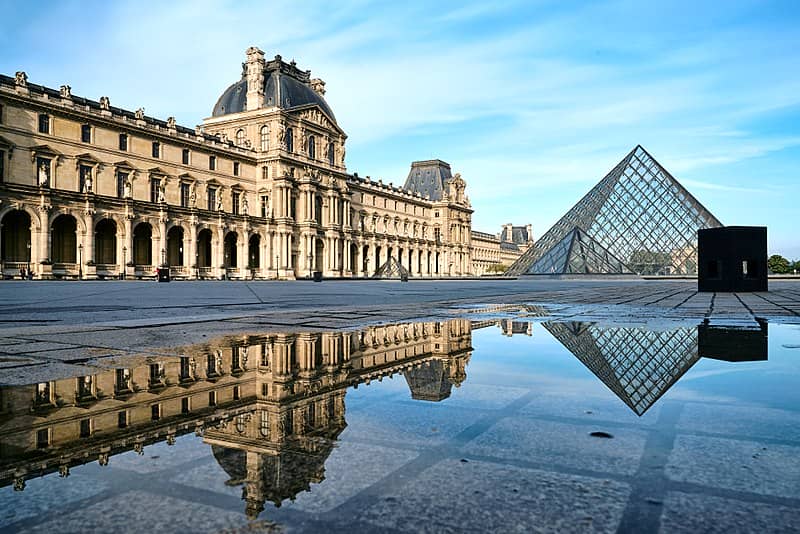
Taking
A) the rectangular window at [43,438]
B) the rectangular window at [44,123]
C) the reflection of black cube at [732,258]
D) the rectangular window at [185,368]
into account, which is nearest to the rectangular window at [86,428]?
the rectangular window at [43,438]

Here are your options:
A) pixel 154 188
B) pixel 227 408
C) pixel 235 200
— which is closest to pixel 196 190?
pixel 154 188

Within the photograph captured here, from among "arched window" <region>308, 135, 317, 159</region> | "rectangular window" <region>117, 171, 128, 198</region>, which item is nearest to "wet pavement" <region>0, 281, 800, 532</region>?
"rectangular window" <region>117, 171, 128, 198</region>

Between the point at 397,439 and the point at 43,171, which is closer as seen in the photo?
the point at 397,439

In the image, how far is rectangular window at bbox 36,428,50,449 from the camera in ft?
6.12

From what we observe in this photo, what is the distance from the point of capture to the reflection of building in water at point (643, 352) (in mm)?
2867

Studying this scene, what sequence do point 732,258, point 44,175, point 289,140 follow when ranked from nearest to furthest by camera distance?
1. point 732,258
2. point 44,175
3. point 289,140

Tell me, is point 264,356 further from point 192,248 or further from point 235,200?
point 235,200

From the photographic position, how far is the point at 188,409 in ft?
7.71

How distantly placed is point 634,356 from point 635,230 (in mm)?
48633

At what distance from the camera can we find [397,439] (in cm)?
195

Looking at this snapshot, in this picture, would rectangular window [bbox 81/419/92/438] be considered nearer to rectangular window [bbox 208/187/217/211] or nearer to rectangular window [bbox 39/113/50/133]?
rectangular window [bbox 39/113/50/133]

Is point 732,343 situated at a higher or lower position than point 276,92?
lower

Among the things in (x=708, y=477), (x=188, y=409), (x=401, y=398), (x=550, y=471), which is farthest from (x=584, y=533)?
(x=188, y=409)

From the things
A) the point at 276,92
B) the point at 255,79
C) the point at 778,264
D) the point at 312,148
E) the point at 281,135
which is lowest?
the point at 778,264
